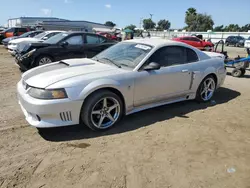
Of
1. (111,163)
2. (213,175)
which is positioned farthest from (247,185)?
(111,163)

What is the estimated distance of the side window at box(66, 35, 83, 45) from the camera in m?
9.13

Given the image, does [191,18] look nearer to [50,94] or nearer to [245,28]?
[245,28]

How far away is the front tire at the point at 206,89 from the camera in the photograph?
5633 mm

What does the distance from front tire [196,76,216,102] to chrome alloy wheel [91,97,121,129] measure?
2382 mm

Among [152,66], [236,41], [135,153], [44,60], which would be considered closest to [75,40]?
[44,60]

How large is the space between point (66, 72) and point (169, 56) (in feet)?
7.11

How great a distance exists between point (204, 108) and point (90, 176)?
11.5 feet

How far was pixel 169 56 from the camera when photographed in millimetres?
4938

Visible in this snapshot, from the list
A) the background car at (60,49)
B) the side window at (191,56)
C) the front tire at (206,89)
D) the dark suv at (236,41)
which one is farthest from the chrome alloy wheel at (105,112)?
the dark suv at (236,41)

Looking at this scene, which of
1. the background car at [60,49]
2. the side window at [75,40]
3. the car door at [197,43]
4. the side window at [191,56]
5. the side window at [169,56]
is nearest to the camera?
the side window at [169,56]

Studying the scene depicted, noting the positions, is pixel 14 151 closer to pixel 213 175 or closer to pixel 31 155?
pixel 31 155

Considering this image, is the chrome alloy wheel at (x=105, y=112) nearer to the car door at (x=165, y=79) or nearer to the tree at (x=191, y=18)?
the car door at (x=165, y=79)

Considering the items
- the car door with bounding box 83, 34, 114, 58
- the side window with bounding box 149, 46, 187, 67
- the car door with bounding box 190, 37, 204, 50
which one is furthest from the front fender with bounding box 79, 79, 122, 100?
the car door with bounding box 190, 37, 204, 50

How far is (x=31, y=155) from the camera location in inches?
129
